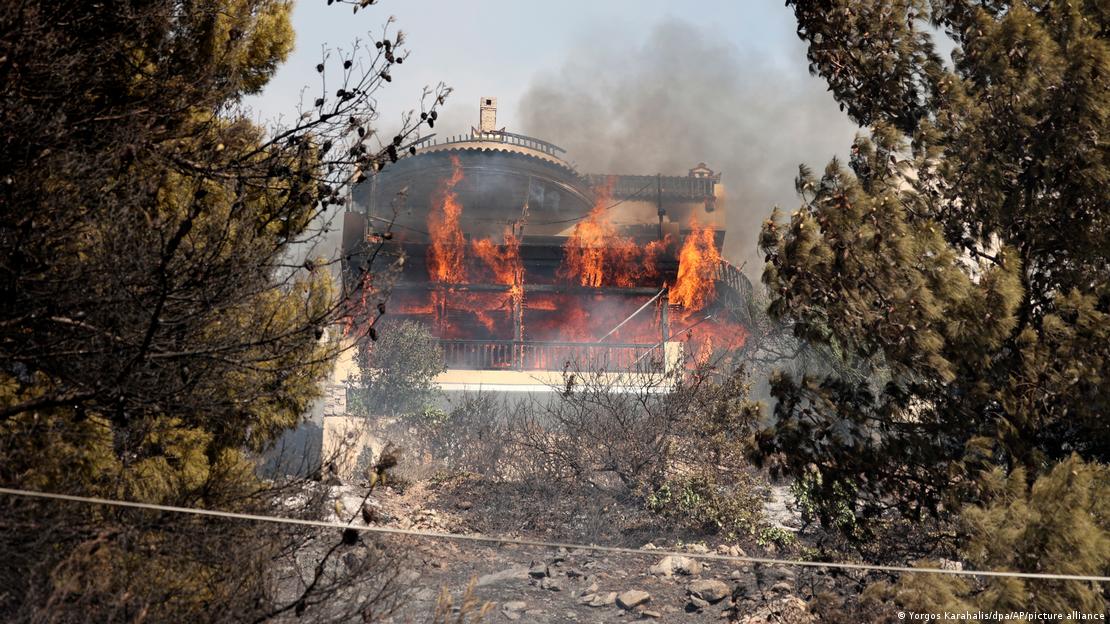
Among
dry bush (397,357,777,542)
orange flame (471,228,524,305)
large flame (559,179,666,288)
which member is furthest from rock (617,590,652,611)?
large flame (559,179,666,288)

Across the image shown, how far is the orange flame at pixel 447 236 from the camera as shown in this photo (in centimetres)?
2767

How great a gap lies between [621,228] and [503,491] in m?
16.6

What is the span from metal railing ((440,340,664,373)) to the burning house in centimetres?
5

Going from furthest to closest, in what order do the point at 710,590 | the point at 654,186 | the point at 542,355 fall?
the point at 654,186 < the point at 542,355 < the point at 710,590

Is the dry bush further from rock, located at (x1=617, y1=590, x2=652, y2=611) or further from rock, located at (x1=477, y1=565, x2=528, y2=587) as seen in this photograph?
rock, located at (x1=617, y1=590, x2=652, y2=611)

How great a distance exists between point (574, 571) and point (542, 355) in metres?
10.9

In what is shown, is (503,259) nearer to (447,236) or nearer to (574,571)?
(447,236)

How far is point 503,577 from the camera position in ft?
44.7

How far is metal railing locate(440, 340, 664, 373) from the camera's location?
23188 mm

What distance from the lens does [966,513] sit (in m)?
6.65

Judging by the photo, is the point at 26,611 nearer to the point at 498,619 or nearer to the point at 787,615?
the point at 498,619

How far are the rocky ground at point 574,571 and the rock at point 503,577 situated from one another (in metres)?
0.01

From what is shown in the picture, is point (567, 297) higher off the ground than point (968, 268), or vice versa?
point (567, 297)

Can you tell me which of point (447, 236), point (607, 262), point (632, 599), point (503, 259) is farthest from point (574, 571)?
point (447, 236)
